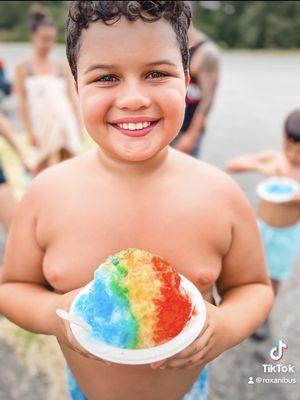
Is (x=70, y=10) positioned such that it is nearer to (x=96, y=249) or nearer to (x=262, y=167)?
(x=96, y=249)

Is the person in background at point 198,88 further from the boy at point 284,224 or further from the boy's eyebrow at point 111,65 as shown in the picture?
the boy's eyebrow at point 111,65

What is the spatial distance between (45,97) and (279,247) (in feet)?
9.17

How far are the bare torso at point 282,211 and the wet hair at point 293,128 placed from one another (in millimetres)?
234

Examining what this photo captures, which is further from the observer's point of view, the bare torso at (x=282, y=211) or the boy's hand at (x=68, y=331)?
the bare torso at (x=282, y=211)

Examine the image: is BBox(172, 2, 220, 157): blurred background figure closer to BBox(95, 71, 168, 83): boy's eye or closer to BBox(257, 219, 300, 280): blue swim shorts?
Answer: BBox(257, 219, 300, 280): blue swim shorts

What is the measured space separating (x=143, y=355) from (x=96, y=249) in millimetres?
406

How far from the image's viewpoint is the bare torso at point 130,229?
4.36ft

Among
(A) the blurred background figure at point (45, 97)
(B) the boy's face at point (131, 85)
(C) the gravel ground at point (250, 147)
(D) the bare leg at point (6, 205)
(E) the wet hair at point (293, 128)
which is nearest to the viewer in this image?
(B) the boy's face at point (131, 85)

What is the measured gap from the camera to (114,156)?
1295 millimetres

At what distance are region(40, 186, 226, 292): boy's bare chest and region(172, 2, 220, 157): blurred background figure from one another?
2.55 m

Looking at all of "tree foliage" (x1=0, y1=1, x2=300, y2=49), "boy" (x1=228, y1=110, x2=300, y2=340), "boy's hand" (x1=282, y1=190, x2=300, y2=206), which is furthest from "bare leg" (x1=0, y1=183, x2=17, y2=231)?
"tree foliage" (x1=0, y1=1, x2=300, y2=49)

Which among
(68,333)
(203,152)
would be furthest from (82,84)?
(203,152)

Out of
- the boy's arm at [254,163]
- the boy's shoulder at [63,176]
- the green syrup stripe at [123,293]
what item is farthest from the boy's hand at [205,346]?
the boy's arm at [254,163]

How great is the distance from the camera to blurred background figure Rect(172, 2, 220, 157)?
12.0 ft
